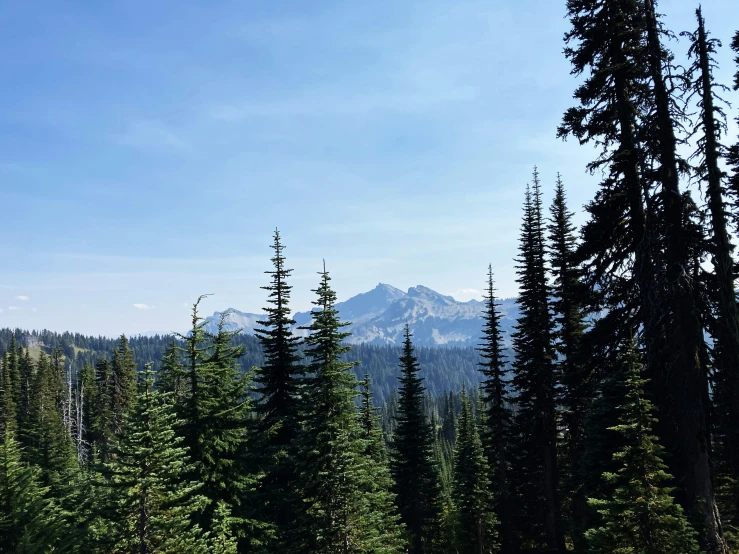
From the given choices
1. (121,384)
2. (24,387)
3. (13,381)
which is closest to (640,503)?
(121,384)

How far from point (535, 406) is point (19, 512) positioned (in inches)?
1131

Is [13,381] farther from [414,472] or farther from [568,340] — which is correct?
[568,340]

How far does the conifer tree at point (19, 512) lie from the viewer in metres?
21.6

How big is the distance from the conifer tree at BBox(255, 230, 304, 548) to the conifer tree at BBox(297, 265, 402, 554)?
104cm

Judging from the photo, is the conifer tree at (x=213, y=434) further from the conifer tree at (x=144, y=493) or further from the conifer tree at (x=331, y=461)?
the conifer tree at (x=144, y=493)

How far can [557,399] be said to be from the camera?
93.6ft

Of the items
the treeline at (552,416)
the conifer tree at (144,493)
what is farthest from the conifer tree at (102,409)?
the conifer tree at (144,493)

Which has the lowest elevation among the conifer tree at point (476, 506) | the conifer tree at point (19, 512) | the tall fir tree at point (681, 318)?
the conifer tree at point (476, 506)

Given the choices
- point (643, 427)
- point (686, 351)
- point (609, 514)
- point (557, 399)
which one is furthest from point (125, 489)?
point (557, 399)

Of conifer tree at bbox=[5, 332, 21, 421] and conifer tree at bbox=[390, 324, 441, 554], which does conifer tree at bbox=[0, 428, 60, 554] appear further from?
conifer tree at bbox=[5, 332, 21, 421]

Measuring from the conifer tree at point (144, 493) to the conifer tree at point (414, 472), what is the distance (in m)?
23.2

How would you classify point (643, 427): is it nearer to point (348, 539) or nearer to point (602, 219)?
point (602, 219)

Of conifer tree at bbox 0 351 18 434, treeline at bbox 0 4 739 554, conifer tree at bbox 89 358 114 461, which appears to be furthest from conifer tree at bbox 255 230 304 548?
conifer tree at bbox 89 358 114 461

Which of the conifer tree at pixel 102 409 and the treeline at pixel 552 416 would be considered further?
the conifer tree at pixel 102 409
